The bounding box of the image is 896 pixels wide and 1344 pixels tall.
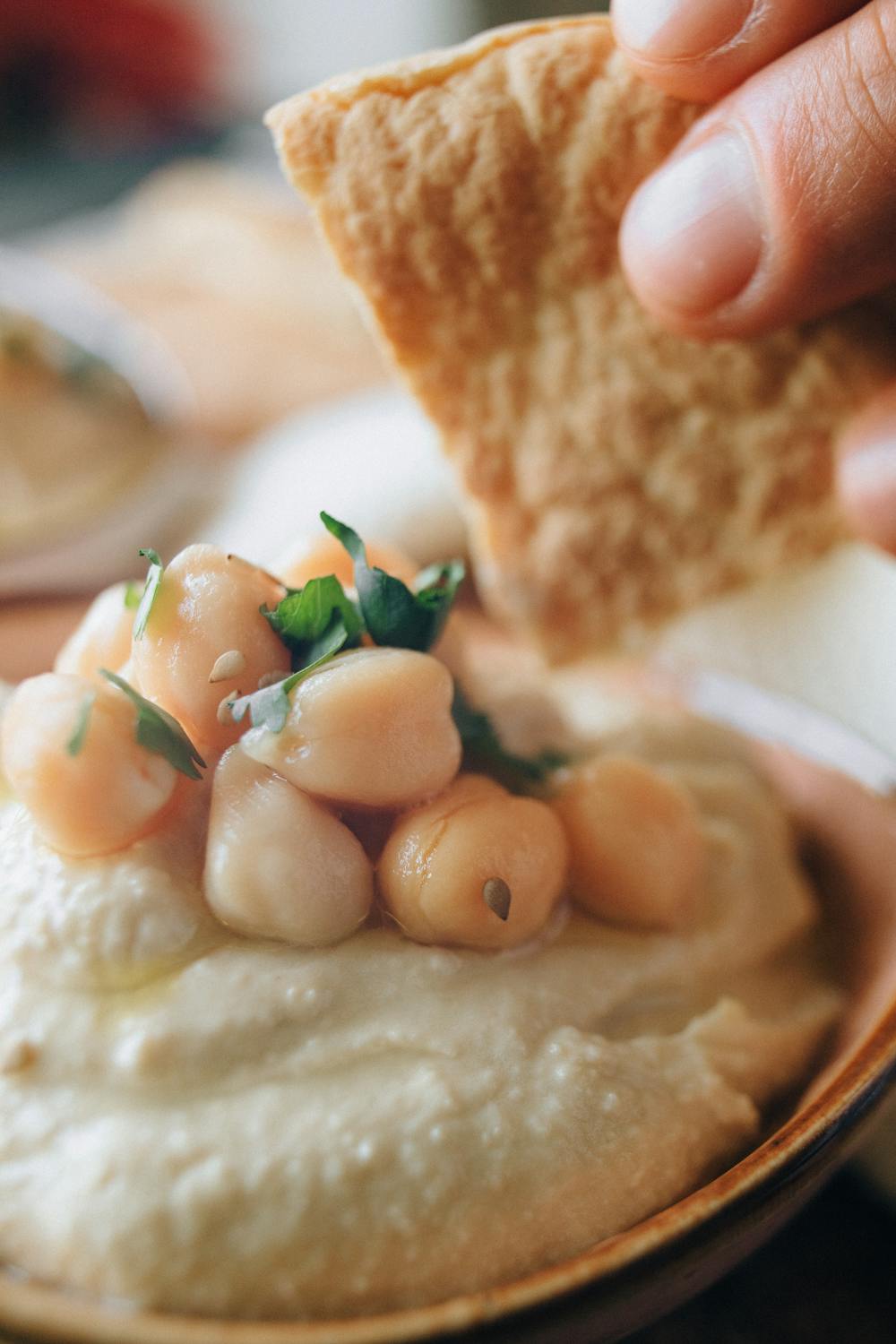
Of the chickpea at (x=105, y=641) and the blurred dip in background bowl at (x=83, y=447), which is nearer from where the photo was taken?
the chickpea at (x=105, y=641)

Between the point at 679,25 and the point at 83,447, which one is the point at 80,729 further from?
the point at 83,447

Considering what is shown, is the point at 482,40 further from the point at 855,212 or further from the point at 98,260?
the point at 98,260

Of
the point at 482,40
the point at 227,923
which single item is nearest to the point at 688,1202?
the point at 227,923

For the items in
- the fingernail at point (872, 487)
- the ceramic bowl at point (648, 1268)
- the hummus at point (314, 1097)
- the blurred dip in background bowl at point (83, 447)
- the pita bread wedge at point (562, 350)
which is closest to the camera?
the ceramic bowl at point (648, 1268)

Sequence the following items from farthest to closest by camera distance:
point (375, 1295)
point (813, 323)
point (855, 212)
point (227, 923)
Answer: point (813, 323), point (855, 212), point (227, 923), point (375, 1295)

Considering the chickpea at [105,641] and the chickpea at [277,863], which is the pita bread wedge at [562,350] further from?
the chickpea at [277,863]

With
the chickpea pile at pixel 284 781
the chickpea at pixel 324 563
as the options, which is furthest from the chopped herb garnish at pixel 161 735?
the chickpea at pixel 324 563

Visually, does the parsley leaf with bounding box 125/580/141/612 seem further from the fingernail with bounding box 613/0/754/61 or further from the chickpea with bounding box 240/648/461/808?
the fingernail with bounding box 613/0/754/61

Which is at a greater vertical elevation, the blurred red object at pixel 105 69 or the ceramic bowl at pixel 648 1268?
the blurred red object at pixel 105 69
